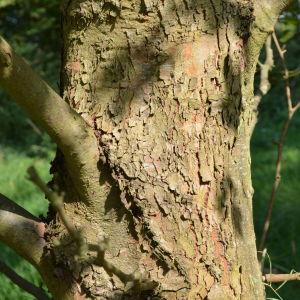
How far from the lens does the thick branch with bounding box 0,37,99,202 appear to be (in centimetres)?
120

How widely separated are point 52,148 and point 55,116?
7.52 meters

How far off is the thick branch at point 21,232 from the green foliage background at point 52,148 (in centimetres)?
41

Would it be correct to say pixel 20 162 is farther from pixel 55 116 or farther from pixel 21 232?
pixel 55 116

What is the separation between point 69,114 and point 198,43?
34 centimetres

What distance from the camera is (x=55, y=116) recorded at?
4.18 feet

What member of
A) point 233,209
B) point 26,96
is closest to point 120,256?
point 233,209

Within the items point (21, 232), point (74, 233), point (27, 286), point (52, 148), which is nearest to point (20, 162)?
point (52, 148)

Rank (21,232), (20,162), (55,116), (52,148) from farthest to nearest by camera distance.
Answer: (52,148)
(20,162)
(21,232)
(55,116)

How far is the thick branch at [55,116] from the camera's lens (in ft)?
3.94

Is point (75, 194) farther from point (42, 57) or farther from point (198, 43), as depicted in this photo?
point (42, 57)

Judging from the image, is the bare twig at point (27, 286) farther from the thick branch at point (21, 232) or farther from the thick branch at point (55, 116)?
the thick branch at point (55, 116)

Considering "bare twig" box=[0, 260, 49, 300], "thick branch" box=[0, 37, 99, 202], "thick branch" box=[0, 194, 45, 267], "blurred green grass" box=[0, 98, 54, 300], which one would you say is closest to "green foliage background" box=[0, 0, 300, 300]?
"blurred green grass" box=[0, 98, 54, 300]

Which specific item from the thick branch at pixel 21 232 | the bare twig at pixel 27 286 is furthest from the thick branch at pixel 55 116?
the bare twig at pixel 27 286

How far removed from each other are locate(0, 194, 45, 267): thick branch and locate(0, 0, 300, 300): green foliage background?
16.1 inches
